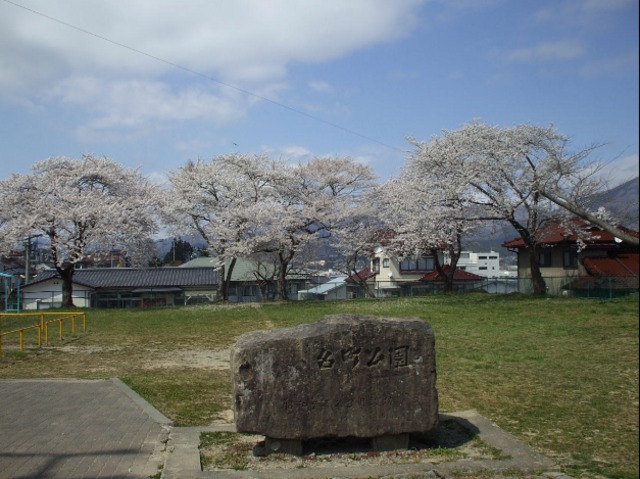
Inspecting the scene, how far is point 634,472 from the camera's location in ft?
17.3

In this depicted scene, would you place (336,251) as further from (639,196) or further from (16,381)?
(639,196)

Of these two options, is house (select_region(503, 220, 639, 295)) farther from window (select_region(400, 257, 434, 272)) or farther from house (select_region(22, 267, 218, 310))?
house (select_region(22, 267, 218, 310))

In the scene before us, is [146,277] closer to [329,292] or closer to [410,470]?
[329,292]

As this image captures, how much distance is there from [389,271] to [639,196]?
46.5 meters

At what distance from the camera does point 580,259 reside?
7.97m

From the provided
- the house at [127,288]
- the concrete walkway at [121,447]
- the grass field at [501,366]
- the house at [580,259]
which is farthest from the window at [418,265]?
the concrete walkway at [121,447]

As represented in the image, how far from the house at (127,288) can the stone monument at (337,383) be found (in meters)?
30.5

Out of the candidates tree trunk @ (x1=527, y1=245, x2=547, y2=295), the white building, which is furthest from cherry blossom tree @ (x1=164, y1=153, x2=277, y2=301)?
the white building

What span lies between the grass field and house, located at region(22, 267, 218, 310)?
63.2 ft

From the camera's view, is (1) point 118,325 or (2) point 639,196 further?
(1) point 118,325

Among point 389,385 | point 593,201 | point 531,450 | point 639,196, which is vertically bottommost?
point 531,450

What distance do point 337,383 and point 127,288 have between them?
1604 inches

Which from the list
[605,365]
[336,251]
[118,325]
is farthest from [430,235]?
[605,365]

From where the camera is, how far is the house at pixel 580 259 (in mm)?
4523
